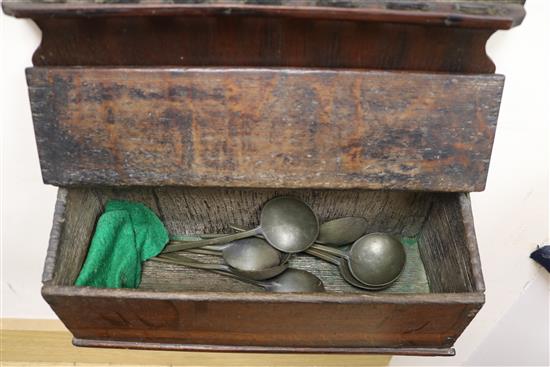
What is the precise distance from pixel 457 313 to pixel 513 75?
15.1 inches

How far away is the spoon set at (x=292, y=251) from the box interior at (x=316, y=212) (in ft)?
0.07

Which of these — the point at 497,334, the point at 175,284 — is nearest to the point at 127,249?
the point at 175,284

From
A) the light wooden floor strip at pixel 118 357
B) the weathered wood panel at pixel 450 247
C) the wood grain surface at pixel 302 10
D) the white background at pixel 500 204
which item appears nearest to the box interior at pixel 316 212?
→ the weathered wood panel at pixel 450 247

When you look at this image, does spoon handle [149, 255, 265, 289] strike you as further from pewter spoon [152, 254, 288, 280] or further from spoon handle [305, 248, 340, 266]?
spoon handle [305, 248, 340, 266]

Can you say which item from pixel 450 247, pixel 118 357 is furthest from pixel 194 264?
pixel 118 357

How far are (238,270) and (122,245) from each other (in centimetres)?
21

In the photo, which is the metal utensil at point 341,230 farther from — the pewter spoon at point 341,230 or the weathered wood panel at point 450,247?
the weathered wood panel at point 450,247

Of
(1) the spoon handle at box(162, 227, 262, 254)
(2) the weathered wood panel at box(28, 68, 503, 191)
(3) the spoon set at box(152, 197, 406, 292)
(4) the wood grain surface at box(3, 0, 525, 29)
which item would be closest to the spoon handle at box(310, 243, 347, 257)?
(3) the spoon set at box(152, 197, 406, 292)

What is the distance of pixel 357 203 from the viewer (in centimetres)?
96

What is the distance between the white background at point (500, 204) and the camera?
783 mm

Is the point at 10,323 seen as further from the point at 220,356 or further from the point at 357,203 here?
the point at 357,203

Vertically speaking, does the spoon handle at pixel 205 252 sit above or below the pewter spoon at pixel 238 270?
above

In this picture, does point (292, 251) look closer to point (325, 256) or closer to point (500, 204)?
point (325, 256)

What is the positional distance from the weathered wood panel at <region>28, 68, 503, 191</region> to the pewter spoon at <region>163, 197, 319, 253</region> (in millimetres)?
197
